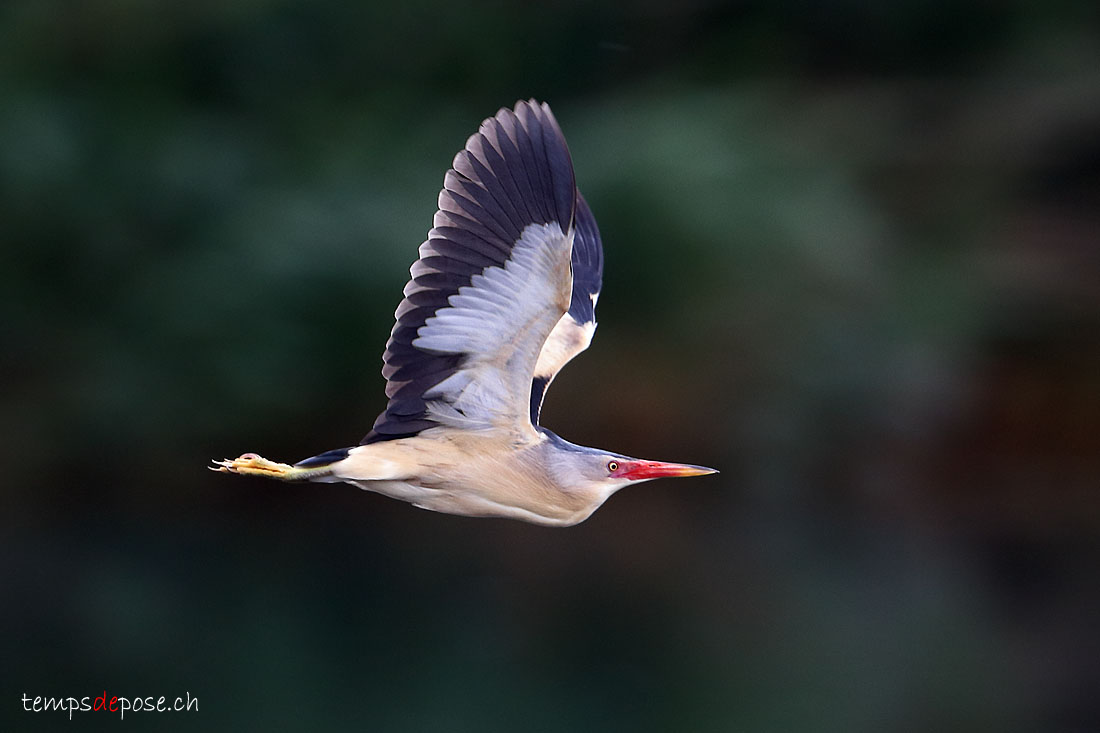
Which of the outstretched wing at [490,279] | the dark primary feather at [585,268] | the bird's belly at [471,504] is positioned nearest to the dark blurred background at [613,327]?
the dark primary feather at [585,268]

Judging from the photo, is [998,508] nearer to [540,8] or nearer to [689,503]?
[689,503]

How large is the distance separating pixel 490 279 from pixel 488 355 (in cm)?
15

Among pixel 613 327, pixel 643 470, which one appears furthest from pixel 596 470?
pixel 613 327

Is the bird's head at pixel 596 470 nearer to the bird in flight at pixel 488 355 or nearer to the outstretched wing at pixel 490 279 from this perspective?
the bird in flight at pixel 488 355

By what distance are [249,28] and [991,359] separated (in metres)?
4.93

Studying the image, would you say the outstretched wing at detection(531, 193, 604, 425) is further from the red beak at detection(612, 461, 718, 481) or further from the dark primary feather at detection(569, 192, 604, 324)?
the red beak at detection(612, 461, 718, 481)

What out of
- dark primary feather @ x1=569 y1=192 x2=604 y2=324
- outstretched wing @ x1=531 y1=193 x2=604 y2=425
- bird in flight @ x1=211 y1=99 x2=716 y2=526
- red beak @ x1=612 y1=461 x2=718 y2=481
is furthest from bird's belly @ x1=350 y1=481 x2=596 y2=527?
dark primary feather @ x1=569 y1=192 x2=604 y2=324

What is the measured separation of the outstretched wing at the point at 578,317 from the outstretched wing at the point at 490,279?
13.6 inches

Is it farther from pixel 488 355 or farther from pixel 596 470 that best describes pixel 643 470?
pixel 488 355

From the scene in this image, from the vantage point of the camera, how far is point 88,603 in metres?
7.61

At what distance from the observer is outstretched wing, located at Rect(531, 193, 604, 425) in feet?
12.3

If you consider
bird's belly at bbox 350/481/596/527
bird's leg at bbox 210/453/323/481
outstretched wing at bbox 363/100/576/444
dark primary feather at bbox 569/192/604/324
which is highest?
dark primary feather at bbox 569/192/604/324

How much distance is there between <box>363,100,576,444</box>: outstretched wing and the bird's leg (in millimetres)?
210

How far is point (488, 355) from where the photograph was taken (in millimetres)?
3150
